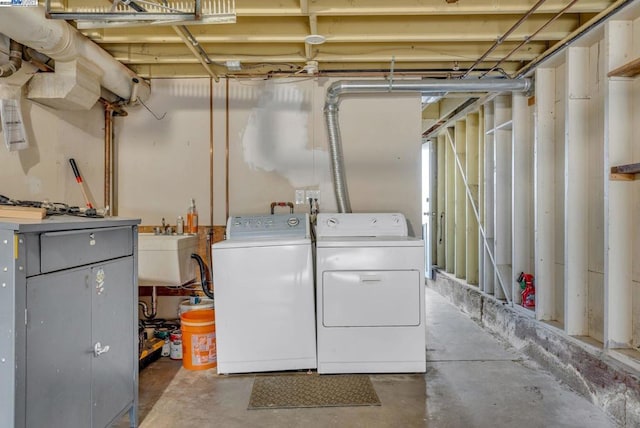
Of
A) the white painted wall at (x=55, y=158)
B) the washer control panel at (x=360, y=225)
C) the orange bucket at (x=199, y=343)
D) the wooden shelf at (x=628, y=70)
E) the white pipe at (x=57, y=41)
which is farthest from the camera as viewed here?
the washer control panel at (x=360, y=225)

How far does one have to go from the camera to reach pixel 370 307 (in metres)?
2.92

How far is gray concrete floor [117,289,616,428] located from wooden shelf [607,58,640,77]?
1891mm

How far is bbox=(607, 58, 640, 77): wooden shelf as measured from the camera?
87.7 inches

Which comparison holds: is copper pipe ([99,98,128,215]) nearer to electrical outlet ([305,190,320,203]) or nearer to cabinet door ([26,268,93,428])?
electrical outlet ([305,190,320,203])

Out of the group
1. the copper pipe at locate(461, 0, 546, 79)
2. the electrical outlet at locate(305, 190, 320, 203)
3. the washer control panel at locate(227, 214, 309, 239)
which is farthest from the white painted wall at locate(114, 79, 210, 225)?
the copper pipe at locate(461, 0, 546, 79)

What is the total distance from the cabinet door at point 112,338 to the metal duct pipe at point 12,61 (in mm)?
1321

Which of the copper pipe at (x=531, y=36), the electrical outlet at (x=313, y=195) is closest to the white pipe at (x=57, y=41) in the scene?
the electrical outlet at (x=313, y=195)

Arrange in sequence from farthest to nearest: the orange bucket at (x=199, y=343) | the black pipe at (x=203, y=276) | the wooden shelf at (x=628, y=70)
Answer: the black pipe at (x=203, y=276) < the orange bucket at (x=199, y=343) < the wooden shelf at (x=628, y=70)

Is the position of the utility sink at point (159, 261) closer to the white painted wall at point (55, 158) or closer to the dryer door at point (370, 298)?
the white painted wall at point (55, 158)

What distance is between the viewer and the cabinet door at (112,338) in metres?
A: 1.87

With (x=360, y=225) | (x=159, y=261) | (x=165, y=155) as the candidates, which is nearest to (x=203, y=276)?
(x=159, y=261)

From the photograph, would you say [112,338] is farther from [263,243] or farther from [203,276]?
[203,276]

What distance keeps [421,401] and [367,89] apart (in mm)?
2320

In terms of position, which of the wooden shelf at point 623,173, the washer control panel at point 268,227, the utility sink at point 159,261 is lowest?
the utility sink at point 159,261
